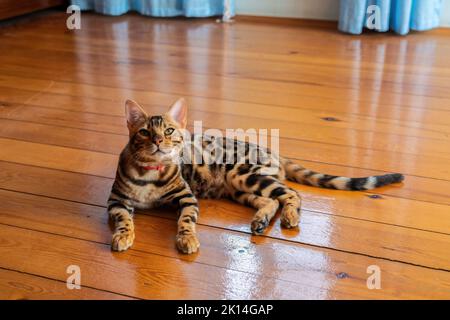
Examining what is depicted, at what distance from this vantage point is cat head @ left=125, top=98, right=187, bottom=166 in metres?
1.70

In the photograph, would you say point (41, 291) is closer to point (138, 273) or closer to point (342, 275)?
point (138, 273)

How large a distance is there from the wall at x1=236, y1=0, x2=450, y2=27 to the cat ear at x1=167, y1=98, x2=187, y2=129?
2.97m

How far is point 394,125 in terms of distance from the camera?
2.59 m

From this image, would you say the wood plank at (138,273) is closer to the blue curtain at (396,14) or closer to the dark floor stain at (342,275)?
the dark floor stain at (342,275)

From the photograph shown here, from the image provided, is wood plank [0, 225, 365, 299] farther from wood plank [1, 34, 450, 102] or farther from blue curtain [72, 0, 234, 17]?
blue curtain [72, 0, 234, 17]

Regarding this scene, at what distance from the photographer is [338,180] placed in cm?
199

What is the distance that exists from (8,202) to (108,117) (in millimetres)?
856

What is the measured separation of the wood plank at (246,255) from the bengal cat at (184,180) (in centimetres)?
5

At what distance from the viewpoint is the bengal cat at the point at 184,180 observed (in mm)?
1708

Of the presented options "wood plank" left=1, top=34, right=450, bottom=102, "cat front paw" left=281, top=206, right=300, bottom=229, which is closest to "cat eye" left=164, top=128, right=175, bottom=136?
"cat front paw" left=281, top=206, right=300, bottom=229

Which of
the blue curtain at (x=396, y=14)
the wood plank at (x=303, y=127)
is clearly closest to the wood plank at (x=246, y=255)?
the wood plank at (x=303, y=127)

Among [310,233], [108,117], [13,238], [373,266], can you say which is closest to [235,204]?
[310,233]

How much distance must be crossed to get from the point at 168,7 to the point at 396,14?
1790mm

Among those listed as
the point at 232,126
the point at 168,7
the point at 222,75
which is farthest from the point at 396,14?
→ the point at 232,126
